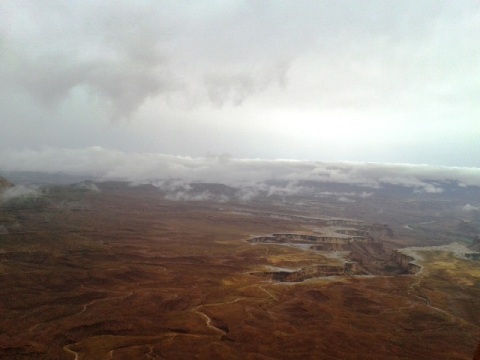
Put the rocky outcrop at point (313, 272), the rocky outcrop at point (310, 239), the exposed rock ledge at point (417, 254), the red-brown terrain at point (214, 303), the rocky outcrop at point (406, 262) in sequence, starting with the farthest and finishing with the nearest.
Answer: the rocky outcrop at point (310, 239), the exposed rock ledge at point (417, 254), the rocky outcrop at point (406, 262), the rocky outcrop at point (313, 272), the red-brown terrain at point (214, 303)

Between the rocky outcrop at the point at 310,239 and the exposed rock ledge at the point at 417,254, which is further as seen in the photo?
the rocky outcrop at the point at 310,239

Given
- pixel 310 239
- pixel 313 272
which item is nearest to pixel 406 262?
pixel 313 272

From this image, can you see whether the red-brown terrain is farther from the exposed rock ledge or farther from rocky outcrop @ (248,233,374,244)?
rocky outcrop @ (248,233,374,244)

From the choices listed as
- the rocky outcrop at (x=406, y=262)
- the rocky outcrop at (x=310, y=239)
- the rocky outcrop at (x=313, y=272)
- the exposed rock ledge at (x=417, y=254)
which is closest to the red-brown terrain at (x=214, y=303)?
the rocky outcrop at (x=313, y=272)

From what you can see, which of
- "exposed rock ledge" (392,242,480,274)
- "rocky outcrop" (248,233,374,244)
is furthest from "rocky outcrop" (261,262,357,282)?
"rocky outcrop" (248,233,374,244)

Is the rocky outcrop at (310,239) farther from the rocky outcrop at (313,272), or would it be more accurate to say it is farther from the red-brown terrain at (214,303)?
the rocky outcrop at (313,272)

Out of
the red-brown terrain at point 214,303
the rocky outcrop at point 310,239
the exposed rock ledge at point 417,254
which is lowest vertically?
the exposed rock ledge at point 417,254

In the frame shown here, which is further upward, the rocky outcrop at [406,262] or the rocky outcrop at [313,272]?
the rocky outcrop at [313,272]

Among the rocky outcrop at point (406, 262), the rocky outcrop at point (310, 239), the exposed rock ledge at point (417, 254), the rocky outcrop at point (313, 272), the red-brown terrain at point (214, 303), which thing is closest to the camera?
the red-brown terrain at point (214, 303)

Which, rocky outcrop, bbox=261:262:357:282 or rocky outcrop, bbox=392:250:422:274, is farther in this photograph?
rocky outcrop, bbox=392:250:422:274
